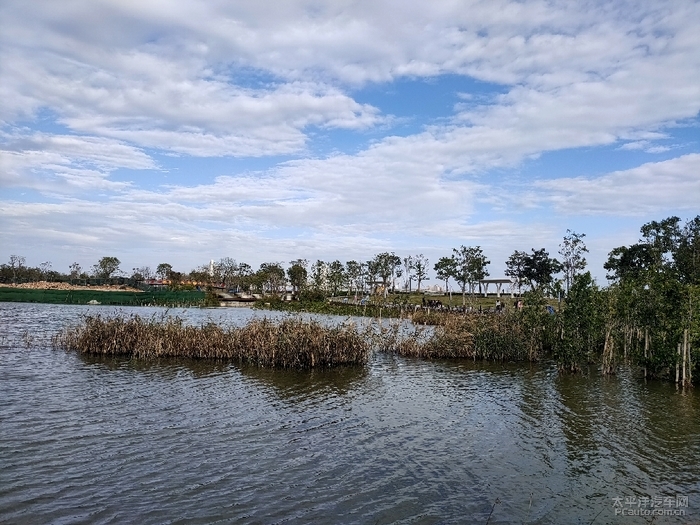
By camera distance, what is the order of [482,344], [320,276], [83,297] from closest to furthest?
[482,344], [83,297], [320,276]

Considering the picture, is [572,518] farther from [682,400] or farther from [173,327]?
[173,327]

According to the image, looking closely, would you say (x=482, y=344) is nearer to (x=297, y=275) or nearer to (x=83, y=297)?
(x=83, y=297)

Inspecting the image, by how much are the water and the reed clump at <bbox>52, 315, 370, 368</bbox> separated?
2050 mm

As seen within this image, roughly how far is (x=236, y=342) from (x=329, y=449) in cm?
1264

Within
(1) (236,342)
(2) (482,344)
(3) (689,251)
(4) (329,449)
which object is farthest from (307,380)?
(3) (689,251)

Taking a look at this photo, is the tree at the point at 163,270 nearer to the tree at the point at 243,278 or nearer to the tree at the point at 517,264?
the tree at the point at 243,278

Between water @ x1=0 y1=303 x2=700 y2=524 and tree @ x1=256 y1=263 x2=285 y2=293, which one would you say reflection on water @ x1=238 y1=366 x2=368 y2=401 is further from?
tree @ x1=256 y1=263 x2=285 y2=293

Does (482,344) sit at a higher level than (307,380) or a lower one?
higher

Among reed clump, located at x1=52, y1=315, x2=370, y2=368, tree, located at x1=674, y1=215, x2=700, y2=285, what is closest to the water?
reed clump, located at x1=52, y1=315, x2=370, y2=368

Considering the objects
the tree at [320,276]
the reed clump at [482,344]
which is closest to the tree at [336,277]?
→ the tree at [320,276]

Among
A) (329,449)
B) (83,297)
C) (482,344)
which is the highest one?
(83,297)

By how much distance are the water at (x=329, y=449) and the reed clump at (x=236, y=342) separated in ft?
6.73

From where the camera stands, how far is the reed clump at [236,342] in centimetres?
2242

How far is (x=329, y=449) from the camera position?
11703mm
